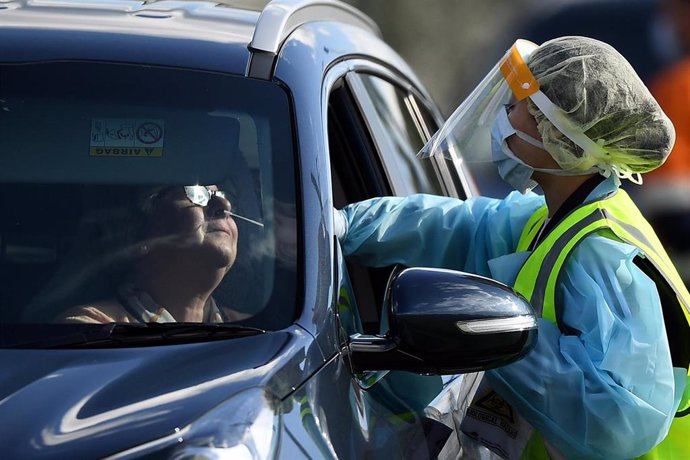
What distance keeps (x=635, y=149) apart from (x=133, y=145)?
3.95ft

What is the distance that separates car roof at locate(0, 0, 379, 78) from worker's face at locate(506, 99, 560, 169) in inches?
22.6

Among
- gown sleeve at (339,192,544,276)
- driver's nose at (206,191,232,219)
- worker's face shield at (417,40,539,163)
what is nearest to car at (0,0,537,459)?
driver's nose at (206,191,232,219)

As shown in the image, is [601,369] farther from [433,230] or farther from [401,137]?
[401,137]

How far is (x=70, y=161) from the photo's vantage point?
3.08 metres

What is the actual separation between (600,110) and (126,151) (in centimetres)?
112

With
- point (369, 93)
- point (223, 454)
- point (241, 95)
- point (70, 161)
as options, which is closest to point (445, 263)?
point (369, 93)

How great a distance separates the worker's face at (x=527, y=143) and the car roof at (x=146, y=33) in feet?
1.88

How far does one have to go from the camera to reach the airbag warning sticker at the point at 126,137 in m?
3.08

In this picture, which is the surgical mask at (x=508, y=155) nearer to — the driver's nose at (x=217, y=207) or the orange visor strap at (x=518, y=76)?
the orange visor strap at (x=518, y=76)

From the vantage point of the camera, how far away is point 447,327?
8.95ft

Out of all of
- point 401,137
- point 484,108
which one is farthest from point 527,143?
point 401,137

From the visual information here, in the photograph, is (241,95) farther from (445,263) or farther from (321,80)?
(445,263)

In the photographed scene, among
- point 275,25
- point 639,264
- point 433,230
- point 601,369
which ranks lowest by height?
point 601,369

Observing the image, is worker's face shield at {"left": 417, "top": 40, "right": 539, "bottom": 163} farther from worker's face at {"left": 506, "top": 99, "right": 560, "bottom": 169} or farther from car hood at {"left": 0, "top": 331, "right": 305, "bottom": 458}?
car hood at {"left": 0, "top": 331, "right": 305, "bottom": 458}
